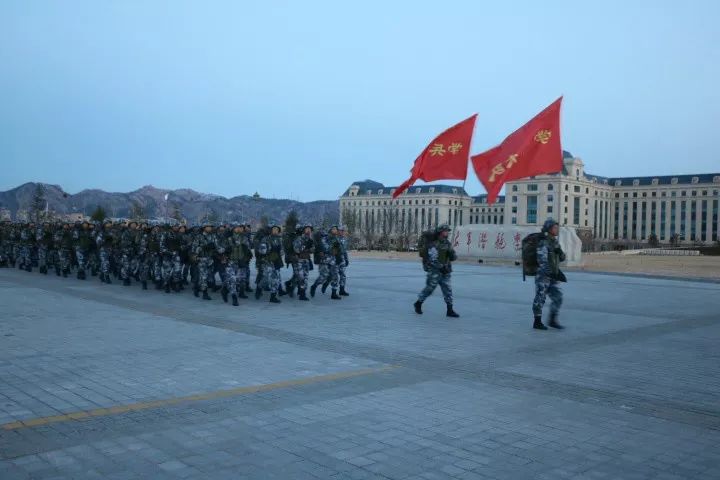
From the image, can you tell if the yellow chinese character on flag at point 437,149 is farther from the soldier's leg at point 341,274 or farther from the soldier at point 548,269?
the soldier at point 548,269

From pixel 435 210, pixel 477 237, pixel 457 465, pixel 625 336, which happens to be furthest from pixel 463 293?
pixel 435 210

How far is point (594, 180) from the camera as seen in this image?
129 metres

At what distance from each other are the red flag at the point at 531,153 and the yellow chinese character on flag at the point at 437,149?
5.26 ft

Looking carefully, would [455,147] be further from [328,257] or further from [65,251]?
[65,251]

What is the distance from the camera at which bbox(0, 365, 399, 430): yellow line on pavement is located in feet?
17.6

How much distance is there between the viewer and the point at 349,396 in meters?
6.45

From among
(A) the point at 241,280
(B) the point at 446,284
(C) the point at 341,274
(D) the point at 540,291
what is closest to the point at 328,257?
(C) the point at 341,274

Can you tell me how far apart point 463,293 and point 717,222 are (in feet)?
401

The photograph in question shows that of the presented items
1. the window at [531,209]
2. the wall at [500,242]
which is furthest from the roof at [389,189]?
the wall at [500,242]

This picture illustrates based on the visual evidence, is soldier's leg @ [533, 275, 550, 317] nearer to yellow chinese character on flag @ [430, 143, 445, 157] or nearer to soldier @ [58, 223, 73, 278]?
yellow chinese character on flag @ [430, 143, 445, 157]

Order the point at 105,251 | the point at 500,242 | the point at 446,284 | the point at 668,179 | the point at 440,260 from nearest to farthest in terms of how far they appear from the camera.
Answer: the point at 440,260, the point at 446,284, the point at 105,251, the point at 500,242, the point at 668,179

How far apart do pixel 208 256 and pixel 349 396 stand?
920cm

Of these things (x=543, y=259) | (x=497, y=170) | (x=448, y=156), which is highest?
(x=448, y=156)

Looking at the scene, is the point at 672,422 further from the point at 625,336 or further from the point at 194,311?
the point at 194,311
